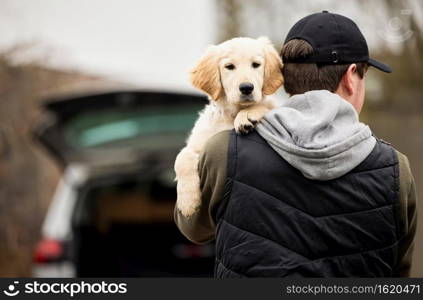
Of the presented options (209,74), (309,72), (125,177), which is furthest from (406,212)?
(125,177)

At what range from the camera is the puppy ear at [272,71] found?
2455 mm

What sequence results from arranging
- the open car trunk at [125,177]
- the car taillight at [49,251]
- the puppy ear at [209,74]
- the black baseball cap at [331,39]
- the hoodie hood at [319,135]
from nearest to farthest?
1. the hoodie hood at [319,135]
2. the black baseball cap at [331,39]
3. the puppy ear at [209,74]
4. the car taillight at [49,251]
5. the open car trunk at [125,177]

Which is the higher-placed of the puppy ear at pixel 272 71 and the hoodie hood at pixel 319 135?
the puppy ear at pixel 272 71

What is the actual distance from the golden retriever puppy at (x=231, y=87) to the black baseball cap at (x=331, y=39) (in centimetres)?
8

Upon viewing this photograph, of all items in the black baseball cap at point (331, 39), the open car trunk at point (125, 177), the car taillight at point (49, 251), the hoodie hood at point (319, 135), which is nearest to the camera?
the hoodie hood at point (319, 135)

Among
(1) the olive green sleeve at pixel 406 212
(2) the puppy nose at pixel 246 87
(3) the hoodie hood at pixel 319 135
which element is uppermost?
(2) the puppy nose at pixel 246 87

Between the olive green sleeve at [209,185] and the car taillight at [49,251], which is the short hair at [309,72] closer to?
the olive green sleeve at [209,185]

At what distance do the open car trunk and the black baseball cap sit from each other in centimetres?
314

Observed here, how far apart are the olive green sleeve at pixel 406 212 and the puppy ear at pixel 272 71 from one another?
1.44 ft

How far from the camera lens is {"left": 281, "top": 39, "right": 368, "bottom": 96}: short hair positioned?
2.41 m

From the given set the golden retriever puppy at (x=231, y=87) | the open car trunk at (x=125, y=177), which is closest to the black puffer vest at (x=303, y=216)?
the golden retriever puppy at (x=231, y=87)

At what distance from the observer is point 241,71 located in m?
2.46

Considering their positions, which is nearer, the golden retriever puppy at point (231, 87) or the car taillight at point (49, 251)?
the golden retriever puppy at point (231, 87)

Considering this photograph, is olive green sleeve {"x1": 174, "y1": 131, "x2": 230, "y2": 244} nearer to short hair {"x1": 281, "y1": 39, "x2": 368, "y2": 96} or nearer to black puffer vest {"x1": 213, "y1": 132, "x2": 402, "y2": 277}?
black puffer vest {"x1": 213, "y1": 132, "x2": 402, "y2": 277}
